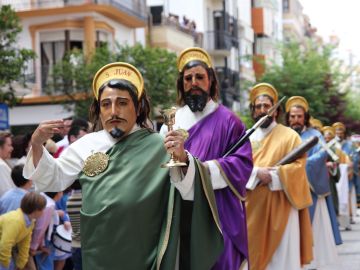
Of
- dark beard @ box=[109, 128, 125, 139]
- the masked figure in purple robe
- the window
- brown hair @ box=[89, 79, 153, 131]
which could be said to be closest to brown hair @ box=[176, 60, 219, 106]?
the masked figure in purple robe

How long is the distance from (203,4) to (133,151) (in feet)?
134

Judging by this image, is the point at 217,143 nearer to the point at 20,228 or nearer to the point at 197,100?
the point at 197,100

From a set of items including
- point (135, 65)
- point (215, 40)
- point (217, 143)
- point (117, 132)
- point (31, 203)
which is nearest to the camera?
point (117, 132)

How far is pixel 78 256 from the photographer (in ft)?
27.7

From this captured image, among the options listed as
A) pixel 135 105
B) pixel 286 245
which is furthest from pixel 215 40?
pixel 135 105

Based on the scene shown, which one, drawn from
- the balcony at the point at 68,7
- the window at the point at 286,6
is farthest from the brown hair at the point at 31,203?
the window at the point at 286,6

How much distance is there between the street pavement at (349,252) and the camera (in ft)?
38.1

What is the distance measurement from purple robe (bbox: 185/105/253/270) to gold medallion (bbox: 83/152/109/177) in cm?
111

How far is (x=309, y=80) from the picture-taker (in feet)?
95.8

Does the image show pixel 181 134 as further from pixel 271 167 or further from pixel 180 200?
pixel 271 167

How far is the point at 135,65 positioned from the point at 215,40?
20734mm

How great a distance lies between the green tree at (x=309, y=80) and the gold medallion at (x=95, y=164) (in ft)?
77.6

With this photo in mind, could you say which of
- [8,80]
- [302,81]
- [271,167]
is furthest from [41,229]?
[302,81]

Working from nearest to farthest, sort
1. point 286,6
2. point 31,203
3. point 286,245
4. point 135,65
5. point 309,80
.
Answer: point 31,203 < point 286,245 < point 135,65 < point 309,80 < point 286,6
